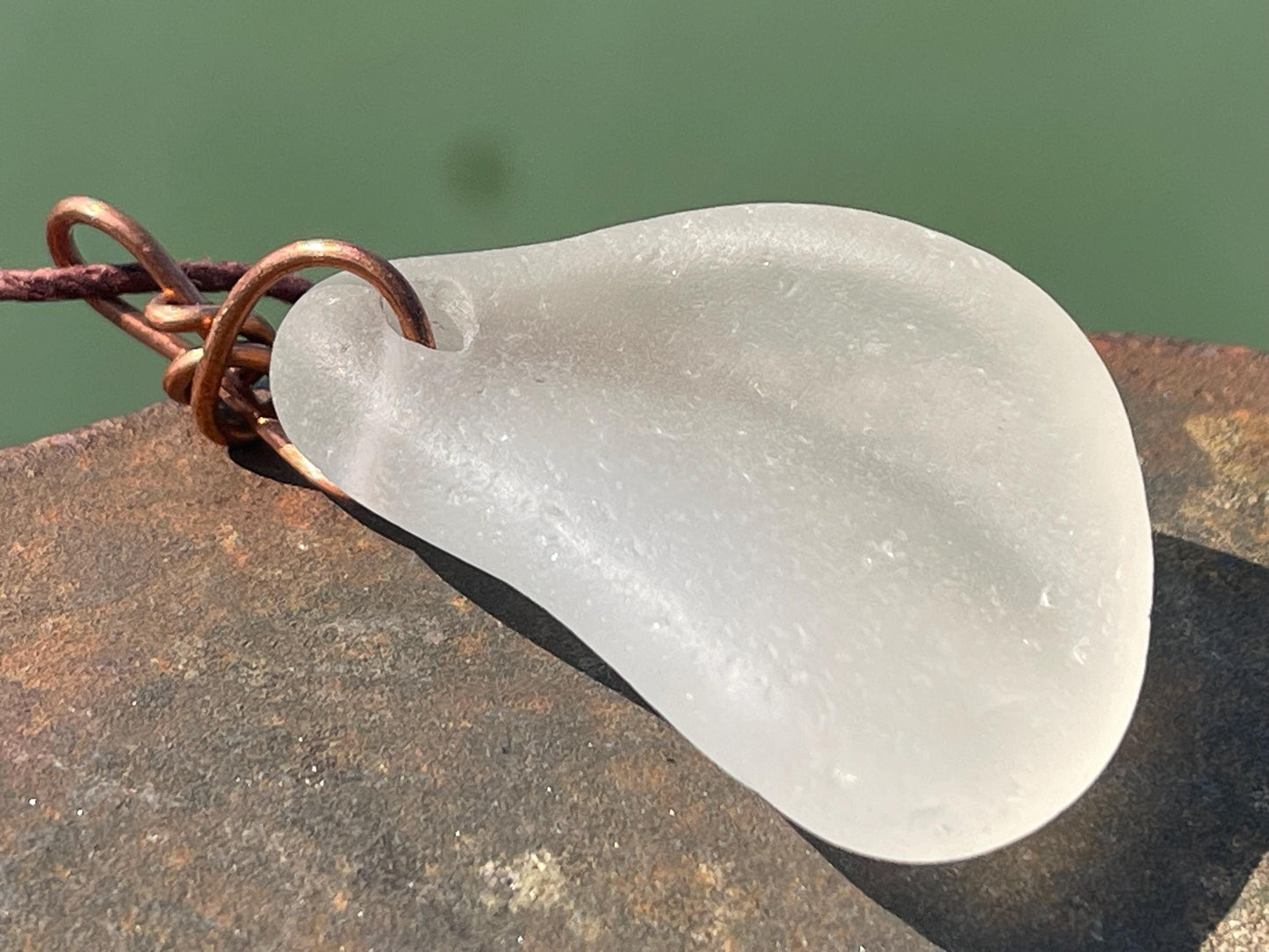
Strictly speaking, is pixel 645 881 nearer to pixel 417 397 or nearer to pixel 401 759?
pixel 401 759

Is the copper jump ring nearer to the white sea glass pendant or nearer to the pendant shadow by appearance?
the white sea glass pendant

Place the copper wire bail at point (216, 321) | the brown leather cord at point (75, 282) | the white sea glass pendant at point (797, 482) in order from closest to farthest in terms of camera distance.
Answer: the white sea glass pendant at point (797, 482)
the copper wire bail at point (216, 321)
the brown leather cord at point (75, 282)

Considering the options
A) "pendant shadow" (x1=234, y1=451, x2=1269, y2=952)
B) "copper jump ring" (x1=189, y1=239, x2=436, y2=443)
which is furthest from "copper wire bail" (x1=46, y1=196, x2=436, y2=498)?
"pendant shadow" (x1=234, y1=451, x2=1269, y2=952)

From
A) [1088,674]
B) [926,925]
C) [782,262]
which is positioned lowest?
[926,925]

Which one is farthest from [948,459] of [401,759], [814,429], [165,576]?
[165,576]

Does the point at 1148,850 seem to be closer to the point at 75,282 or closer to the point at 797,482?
the point at 797,482

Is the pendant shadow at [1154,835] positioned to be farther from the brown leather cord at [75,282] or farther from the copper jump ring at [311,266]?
the brown leather cord at [75,282]

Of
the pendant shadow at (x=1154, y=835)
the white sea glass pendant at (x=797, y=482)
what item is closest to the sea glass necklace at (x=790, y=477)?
the white sea glass pendant at (x=797, y=482)
